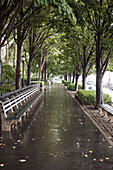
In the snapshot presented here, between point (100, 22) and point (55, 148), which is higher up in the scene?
point (100, 22)

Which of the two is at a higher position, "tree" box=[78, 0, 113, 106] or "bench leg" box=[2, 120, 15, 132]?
"tree" box=[78, 0, 113, 106]

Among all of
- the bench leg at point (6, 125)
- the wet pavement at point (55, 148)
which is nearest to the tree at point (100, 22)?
the wet pavement at point (55, 148)

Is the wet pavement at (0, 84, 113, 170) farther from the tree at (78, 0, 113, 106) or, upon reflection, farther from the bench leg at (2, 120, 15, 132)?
the tree at (78, 0, 113, 106)

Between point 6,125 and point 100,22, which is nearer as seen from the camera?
point 6,125

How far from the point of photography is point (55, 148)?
5.76 metres

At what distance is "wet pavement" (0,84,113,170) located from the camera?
468cm

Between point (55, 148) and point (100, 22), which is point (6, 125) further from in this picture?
point (100, 22)

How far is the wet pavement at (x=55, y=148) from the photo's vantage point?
4.68 meters

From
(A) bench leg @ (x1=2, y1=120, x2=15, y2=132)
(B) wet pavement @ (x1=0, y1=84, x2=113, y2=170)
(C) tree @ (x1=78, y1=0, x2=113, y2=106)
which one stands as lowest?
(B) wet pavement @ (x1=0, y1=84, x2=113, y2=170)

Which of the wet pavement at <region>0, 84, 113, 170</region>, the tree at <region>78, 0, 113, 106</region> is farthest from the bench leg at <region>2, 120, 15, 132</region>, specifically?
the tree at <region>78, 0, 113, 106</region>

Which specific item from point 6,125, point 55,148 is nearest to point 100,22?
point 6,125

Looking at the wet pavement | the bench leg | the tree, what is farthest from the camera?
the tree

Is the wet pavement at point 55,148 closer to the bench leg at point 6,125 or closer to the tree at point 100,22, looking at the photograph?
the bench leg at point 6,125

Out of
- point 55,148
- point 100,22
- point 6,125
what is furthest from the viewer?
point 100,22
